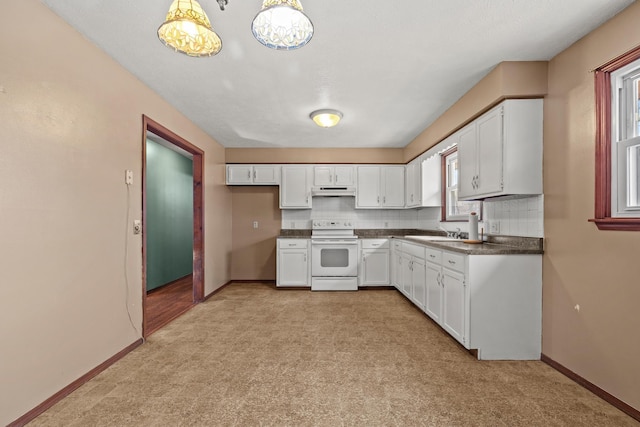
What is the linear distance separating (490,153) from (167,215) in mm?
5000

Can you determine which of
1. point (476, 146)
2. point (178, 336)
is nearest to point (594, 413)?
point (476, 146)

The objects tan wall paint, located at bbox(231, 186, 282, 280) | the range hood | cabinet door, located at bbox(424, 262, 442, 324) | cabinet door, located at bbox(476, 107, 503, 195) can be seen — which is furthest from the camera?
tan wall paint, located at bbox(231, 186, 282, 280)

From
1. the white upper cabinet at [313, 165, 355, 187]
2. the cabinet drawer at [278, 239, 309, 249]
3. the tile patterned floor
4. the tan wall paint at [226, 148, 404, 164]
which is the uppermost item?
the tan wall paint at [226, 148, 404, 164]

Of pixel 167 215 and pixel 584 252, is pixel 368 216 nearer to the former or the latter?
pixel 584 252

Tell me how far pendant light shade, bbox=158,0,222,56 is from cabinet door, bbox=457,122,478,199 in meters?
2.40

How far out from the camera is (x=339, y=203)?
5320mm

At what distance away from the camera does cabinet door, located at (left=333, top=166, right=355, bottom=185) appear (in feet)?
16.7

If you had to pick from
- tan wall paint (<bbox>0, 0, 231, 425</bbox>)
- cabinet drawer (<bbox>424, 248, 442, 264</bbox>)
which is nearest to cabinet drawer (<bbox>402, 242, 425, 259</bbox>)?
cabinet drawer (<bbox>424, 248, 442, 264</bbox>)

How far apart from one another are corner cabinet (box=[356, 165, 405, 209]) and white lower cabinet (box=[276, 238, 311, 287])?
1217 mm

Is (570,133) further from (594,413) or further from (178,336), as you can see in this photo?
(178,336)

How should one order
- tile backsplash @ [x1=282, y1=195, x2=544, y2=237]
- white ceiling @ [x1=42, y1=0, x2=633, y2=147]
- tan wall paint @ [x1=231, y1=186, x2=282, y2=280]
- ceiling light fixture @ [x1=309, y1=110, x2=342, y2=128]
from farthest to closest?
1. tan wall paint @ [x1=231, y1=186, x2=282, y2=280]
2. tile backsplash @ [x1=282, y1=195, x2=544, y2=237]
3. ceiling light fixture @ [x1=309, y1=110, x2=342, y2=128]
4. white ceiling @ [x1=42, y1=0, x2=633, y2=147]

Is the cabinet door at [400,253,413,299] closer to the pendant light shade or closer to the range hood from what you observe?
the range hood

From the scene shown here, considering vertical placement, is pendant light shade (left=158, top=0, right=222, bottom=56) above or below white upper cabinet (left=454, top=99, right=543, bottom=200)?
above

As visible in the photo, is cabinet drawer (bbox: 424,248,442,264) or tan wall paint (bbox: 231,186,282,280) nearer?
cabinet drawer (bbox: 424,248,442,264)
